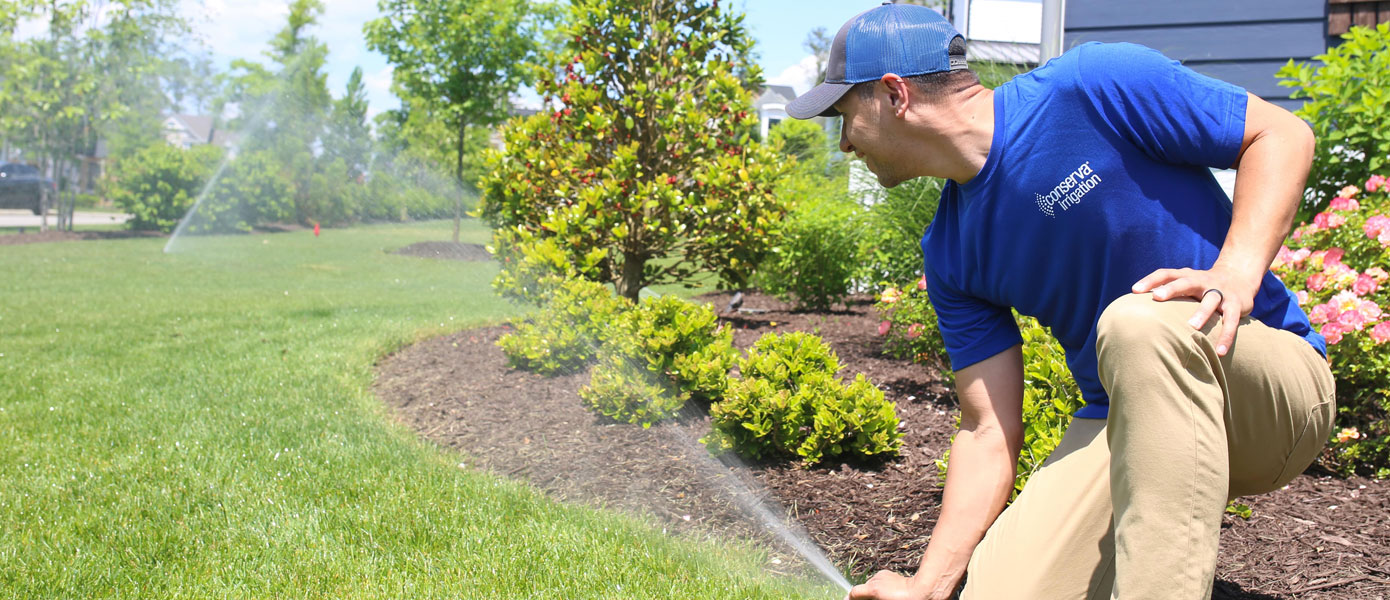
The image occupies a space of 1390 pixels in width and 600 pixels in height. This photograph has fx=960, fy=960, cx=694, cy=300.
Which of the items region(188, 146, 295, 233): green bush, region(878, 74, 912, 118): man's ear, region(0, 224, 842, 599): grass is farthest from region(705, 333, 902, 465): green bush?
region(188, 146, 295, 233): green bush

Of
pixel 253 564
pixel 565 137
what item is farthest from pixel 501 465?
pixel 565 137

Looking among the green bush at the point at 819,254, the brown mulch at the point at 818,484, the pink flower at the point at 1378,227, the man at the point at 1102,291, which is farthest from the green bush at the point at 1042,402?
the green bush at the point at 819,254

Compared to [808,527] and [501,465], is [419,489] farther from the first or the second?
[808,527]

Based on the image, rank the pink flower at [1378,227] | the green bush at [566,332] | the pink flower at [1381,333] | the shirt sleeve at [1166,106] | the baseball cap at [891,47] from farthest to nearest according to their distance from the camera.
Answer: the green bush at [566,332] → the pink flower at [1378,227] → the pink flower at [1381,333] → the baseball cap at [891,47] → the shirt sleeve at [1166,106]

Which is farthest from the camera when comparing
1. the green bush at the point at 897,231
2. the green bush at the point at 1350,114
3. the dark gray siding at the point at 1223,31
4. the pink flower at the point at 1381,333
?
the dark gray siding at the point at 1223,31

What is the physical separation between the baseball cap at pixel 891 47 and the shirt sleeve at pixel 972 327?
520mm

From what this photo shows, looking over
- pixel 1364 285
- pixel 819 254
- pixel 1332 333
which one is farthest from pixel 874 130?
pixel 819 254

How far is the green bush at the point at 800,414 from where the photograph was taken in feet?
11.6

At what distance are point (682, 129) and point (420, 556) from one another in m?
3.80

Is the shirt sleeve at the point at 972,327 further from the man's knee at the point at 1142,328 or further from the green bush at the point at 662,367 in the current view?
the green bush at the point at 662,367

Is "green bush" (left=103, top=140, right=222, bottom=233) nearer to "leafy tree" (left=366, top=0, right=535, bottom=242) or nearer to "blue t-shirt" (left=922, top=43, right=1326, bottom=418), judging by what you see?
"leafy tree" (left=366, top=0, right=535, bottom=242)

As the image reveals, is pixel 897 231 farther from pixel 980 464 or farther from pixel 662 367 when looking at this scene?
pixel 980 464

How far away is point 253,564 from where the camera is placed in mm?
2852

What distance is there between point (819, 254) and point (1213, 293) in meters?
5.87
